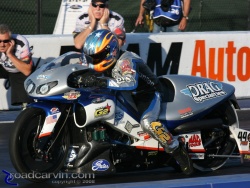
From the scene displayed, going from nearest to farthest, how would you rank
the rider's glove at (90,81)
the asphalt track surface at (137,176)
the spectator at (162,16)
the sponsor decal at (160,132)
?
the rider's glove at (90,81) → the asphalt track surface at (137,176) → the sponsor decal at (160,132) → the spectator at (162,16)

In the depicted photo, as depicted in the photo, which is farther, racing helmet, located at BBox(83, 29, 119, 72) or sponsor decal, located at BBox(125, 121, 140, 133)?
sponsor decal, located at BBox(125, 121, 140, 133)

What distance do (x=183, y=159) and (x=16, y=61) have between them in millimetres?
2953

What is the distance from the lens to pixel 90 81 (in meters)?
7.75

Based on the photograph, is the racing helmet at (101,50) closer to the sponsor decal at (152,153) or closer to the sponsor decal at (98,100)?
the sponsor decal at (98,100)

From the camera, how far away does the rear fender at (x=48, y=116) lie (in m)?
7.84

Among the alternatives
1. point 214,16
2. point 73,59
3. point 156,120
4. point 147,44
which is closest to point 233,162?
point 156,120

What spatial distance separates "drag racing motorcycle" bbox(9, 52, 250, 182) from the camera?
786 centimetres

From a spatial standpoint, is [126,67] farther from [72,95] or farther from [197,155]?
[197,155]

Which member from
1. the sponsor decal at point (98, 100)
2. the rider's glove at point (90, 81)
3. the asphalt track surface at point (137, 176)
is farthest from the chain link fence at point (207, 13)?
the rider's glove at point (90, 81)

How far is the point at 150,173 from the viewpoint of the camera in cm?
895

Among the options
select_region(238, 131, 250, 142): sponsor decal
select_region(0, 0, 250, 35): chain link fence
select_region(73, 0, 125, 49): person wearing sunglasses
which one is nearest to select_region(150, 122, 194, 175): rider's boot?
select_region(238, 131, 250, 142): sponsor decal

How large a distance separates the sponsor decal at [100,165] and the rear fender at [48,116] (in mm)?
577

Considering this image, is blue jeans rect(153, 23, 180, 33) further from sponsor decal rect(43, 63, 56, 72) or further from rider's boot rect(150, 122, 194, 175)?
sponsor decal rect(43, 63, 56, 72)

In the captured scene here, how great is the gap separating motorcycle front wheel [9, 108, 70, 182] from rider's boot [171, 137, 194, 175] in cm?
115
